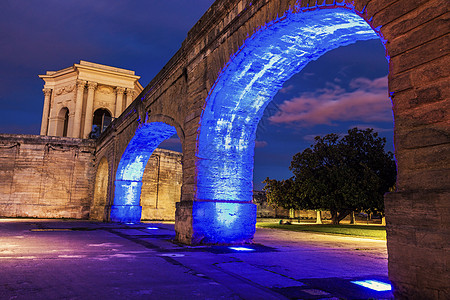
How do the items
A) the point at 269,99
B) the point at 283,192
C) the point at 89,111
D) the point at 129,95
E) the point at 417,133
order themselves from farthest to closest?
the point at 129,95 < the point at 89,111 < the point at 283,192 < the point at 269,99 < the point at 417,133

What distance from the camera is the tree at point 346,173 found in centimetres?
1598

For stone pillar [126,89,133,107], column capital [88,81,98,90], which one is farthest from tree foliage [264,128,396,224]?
column capital [88,81,98,90]

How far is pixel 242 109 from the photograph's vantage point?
727 centimetres

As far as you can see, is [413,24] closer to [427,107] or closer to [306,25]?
[427,107]

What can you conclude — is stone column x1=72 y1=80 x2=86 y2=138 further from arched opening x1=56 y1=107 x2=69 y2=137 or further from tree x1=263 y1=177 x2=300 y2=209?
tree x1=263 y1=177 x2=300 y2=209

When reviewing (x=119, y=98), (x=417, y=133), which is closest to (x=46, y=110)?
(x=119, y=98)

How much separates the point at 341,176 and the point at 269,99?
10875 mm

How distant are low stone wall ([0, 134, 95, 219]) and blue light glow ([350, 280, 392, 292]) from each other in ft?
61.5

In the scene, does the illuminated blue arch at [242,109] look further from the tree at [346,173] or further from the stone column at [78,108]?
the stone column at [78,108]

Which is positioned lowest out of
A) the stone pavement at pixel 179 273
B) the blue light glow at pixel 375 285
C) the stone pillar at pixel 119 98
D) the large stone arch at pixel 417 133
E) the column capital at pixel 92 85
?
the stone pavement at pixel 179 273

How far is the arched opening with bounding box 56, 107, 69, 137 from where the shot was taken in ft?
91.3

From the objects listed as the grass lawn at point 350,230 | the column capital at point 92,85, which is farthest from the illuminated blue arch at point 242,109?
the column capital at point 92,85

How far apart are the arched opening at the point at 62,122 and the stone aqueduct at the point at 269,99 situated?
1737 cm

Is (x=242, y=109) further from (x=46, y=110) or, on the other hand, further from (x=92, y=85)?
(x=46, y=110)
